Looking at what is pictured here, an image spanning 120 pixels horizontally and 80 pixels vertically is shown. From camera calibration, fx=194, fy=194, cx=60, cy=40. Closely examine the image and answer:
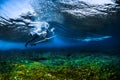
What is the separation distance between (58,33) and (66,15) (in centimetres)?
331

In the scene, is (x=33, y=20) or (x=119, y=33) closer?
(x=33, y=20)

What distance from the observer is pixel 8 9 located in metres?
12.3

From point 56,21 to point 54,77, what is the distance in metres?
6.25

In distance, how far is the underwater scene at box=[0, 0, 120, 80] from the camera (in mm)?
8898

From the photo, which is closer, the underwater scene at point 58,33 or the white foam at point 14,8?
the underwater scene at point 58,33

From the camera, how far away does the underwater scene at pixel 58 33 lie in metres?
8.90

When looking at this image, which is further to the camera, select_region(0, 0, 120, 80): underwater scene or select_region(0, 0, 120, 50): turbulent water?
select_region(0, 0, 120, 50): turbulent water


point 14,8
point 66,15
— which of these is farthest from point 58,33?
point 14,8

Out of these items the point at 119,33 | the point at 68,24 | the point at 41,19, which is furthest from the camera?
the point at 119,33

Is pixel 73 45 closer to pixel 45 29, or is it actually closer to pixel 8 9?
pixel 45 29

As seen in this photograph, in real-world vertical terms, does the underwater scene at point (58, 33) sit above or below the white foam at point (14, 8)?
below

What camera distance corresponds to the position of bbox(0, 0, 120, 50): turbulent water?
38.7 ft

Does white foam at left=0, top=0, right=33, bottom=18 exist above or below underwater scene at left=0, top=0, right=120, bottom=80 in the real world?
above

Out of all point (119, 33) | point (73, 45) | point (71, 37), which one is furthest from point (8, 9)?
point (73, 45)
